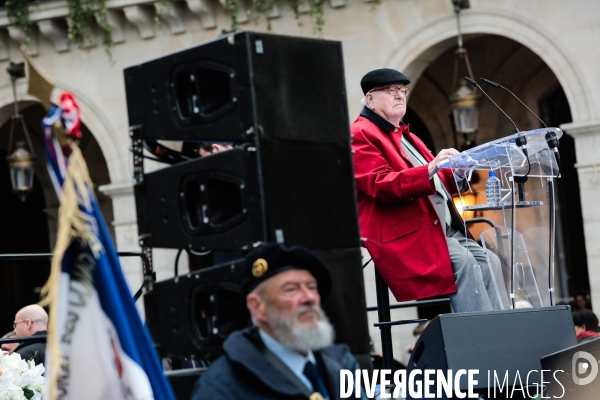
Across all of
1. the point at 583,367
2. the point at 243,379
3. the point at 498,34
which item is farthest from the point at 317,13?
the point at 243,379

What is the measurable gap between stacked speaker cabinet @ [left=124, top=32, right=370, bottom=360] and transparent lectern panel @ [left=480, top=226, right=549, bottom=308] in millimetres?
1477

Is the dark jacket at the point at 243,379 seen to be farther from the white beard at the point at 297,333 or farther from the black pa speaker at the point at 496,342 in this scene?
the black pa speaker at the point at 496,342

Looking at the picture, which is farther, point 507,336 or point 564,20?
point 564,20

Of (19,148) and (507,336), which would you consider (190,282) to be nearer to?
(507,336)

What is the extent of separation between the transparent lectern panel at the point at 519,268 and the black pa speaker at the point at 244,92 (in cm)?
156

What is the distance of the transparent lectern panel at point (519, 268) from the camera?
598 cm

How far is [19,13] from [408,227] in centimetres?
1033

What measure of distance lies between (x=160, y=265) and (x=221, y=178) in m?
10.2

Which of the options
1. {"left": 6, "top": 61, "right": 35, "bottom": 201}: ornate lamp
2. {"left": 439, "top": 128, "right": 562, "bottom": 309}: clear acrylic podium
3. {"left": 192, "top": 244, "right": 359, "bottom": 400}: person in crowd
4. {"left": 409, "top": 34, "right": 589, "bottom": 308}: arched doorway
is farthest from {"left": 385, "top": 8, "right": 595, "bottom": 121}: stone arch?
{"left": 192, "top": 244, "right": 359, "bottom": 400}: person in crowd

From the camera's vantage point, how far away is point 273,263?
406cm

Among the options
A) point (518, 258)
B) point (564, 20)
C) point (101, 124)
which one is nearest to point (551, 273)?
point (518, 258)

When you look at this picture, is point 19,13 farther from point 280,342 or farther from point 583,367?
point 280,342

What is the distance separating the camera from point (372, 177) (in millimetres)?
5910

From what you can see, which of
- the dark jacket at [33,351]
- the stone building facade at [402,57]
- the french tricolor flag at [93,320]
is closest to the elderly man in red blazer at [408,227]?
the french tricolor flag at [93,320]
